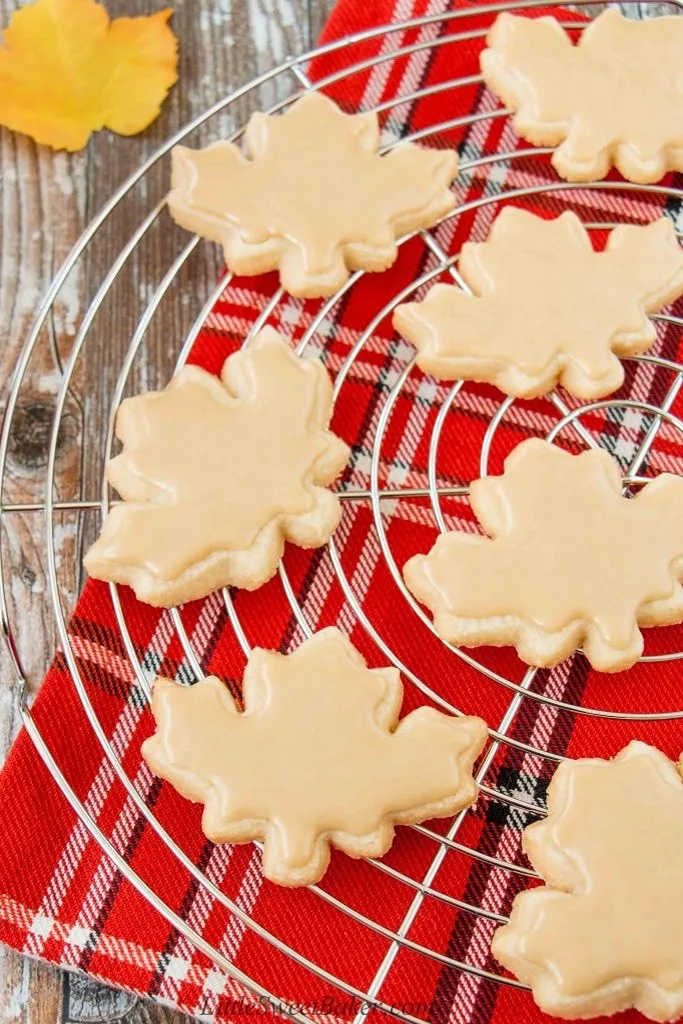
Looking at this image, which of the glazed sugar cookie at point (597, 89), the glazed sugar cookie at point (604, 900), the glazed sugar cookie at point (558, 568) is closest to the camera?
the glazed sugar cookie at point (604, 900)

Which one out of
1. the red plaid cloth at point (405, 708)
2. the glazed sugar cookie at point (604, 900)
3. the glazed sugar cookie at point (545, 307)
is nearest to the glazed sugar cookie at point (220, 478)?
the red plaid cloth at point (405, 708)

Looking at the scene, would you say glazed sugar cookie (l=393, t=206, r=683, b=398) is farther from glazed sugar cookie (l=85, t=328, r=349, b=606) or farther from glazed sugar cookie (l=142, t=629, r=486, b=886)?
glazed sugar cookie (l=142, t=629, r=486, b=886)

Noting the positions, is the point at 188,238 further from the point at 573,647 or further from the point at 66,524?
the point at 573,647

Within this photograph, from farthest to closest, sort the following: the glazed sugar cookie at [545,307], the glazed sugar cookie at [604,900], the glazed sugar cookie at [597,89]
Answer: the glazed sugar cookie at [597,89], the glazed sugar cookie at [545,307], the glazed sugar cookie at [604,900]

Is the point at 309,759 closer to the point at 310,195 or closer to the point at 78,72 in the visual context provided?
the point at 310,195

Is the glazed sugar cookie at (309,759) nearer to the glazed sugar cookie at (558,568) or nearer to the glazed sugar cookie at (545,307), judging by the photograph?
the glazed sugar cookie at (558,568)

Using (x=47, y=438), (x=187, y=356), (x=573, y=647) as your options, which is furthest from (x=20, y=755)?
(x=573, y=647)

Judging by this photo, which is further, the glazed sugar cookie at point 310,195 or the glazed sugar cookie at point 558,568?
the glazed sugar cookie at point 310,195

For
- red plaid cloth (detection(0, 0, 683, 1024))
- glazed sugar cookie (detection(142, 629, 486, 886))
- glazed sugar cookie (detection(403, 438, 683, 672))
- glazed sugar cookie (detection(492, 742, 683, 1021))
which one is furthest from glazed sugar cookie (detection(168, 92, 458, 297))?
glazed sugar cookie (detection(492, 742, 683, 1021))
